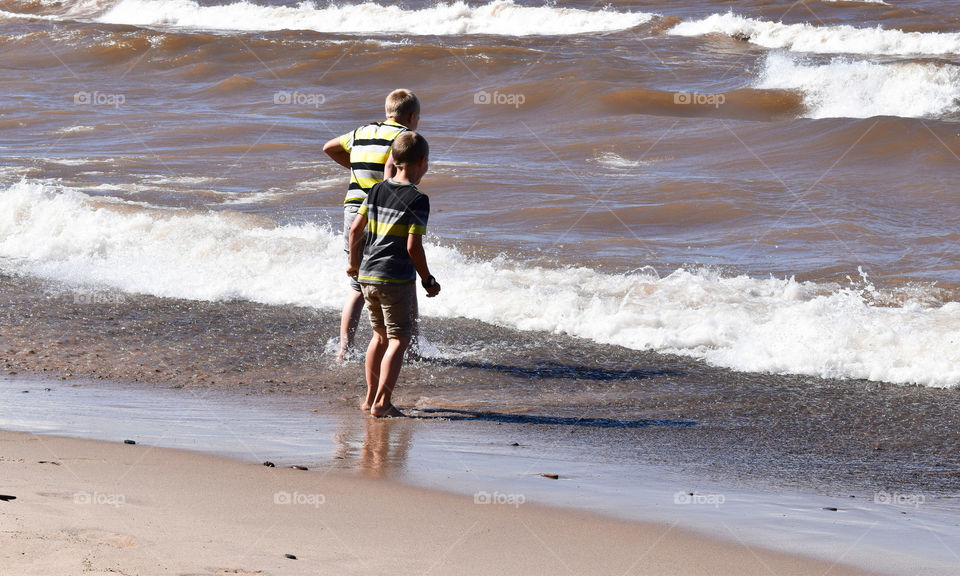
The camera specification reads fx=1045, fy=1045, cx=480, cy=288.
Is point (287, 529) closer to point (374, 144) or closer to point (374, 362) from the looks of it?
point (374, 362)

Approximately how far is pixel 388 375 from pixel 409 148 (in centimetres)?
117

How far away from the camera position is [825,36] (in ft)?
86.6

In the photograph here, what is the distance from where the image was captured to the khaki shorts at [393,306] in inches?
209

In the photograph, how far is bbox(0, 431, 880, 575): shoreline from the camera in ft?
10.5

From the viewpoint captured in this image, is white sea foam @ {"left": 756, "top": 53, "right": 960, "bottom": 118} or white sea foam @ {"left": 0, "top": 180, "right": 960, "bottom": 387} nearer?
white sea foam @ {"left": 0, "top": 180, "right": 960, "bottom": 387}

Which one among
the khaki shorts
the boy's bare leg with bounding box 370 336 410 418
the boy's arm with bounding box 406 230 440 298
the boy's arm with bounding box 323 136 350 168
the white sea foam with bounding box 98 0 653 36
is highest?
the white sea foam with bounding box 98 0 653 36

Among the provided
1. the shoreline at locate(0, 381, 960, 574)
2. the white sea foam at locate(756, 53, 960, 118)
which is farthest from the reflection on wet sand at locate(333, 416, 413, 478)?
the white sea foam at locate(756, 53, 960, 118)

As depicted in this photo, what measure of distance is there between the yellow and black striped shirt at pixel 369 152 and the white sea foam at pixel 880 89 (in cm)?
1466

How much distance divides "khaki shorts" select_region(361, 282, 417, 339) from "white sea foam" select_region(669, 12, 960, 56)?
22.4 metres

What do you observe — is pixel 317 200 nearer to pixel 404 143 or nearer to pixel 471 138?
pixel 471 138

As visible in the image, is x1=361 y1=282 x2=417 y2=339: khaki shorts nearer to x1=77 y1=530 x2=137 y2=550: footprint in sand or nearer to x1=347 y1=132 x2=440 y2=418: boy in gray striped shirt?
x1=347 y1=132 x2=440 y2=418: boy in gray striped shirt

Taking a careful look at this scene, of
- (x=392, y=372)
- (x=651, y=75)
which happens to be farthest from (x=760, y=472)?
(x=651, y=75)

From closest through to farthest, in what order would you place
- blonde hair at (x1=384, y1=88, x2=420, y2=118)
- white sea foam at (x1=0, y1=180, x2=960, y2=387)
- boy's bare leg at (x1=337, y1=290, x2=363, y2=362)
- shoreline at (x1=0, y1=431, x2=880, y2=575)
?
shoreline at (x1=0, y1=431, x2=880, y2=575) < blonde hair at (x1=384, y1=88, x2=420, y2=118) < boy's bare leg at (x1=337, y1=290, x2=363, y2=362) < white sea foam at (x1=0, y1=180, x2=960, y2=387)

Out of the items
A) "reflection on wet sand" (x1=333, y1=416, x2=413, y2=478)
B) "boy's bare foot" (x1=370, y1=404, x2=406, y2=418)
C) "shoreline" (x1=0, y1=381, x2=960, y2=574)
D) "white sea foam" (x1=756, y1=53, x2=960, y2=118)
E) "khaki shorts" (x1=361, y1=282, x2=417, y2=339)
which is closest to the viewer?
"shoreline" (x1=0, y1=381, x2=960, y2=574)
